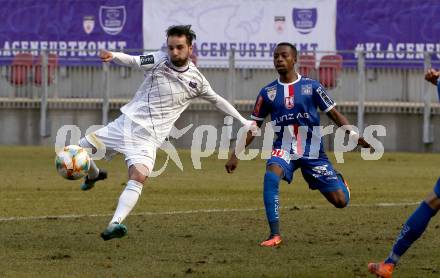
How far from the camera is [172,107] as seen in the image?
43.0ft

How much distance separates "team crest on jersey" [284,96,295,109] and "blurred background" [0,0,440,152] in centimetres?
1655

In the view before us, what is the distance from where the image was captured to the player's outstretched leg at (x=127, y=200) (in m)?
11.8

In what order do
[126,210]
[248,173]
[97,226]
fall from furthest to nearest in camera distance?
[248,173] < [97,226] < [126,210]

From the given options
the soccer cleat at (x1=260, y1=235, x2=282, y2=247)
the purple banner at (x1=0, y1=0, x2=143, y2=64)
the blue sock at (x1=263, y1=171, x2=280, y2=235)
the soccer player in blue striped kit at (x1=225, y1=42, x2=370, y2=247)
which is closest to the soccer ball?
the soccer player in blue striped kit at (x1=225, y1=42, x2=370, y2=247)

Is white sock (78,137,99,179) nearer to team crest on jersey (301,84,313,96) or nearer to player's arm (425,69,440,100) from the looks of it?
team crest on jersey (301,84,313,96)

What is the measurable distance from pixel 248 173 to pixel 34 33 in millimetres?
12914

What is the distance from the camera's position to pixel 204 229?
47.0ft

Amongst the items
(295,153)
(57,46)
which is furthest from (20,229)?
(57,46)

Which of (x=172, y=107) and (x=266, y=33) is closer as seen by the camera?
(x=172, y=107)

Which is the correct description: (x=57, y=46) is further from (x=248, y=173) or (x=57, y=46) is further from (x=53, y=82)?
(x=248, y=173)

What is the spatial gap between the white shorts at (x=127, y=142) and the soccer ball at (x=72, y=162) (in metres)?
0.23

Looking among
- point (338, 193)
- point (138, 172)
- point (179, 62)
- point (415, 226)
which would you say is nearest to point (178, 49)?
point (179, 62)

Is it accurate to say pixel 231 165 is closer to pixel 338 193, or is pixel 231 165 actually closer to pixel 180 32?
pixel 338 193

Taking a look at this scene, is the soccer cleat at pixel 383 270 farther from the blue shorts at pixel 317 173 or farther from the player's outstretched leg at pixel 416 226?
the blue shorts at pixel 317 173
